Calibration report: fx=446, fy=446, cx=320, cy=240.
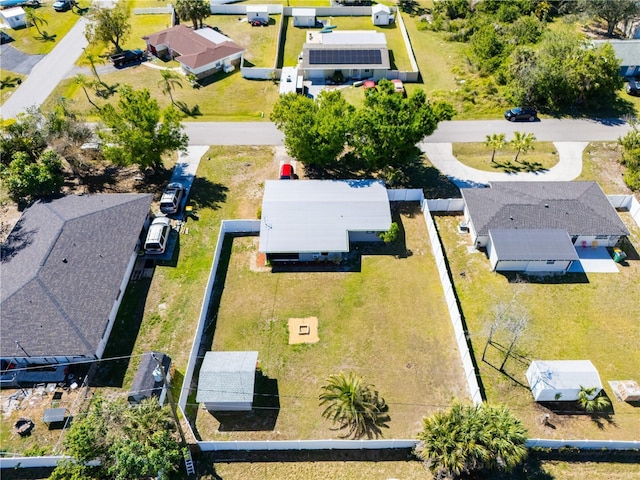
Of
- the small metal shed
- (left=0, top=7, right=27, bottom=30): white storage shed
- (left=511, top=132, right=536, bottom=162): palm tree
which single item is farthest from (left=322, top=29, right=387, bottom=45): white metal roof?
(left=0, top=7, right=27, bottom=30): white storage shed

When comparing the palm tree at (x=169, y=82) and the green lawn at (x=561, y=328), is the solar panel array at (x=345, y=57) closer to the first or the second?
the palm tree at (x=169, y=82)

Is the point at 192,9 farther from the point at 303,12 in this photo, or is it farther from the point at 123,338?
the point at 123,338

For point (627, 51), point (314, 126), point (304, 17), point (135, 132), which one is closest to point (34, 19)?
point (304, 17)

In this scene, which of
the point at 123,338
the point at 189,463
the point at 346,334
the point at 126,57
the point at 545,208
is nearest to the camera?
the point at 189,463

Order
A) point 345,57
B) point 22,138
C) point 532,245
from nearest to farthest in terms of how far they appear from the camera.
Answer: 1. point 532,245
2. point 22,138
3. point 345,57

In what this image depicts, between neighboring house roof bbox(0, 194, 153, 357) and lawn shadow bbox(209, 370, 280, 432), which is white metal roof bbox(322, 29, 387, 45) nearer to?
neighboring house roof bbox(0, 194, 153, 357)

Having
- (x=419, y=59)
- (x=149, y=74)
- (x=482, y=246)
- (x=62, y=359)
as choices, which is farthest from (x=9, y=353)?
(x=419, y=59)

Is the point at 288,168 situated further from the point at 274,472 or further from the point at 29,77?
the point at 29,77
